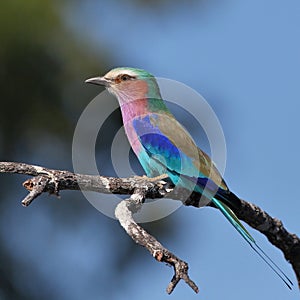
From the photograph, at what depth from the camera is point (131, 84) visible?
13.3ft

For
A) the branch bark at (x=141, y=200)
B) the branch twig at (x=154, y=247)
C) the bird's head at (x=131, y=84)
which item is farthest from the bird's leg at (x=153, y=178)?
the bird's head at (x=131, y=84)

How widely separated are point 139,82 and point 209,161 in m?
0.54

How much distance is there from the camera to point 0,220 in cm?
990

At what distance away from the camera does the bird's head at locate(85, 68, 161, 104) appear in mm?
4055

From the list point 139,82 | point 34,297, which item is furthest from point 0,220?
point 139,82

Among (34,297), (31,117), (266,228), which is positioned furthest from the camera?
(31,117)

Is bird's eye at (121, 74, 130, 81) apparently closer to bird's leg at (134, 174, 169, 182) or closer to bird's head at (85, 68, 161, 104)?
bird's head at (85, 68, 161, 104)

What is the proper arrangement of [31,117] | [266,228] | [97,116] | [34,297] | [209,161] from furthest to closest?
[31,117]
[34,297]
[97,116]
[209,161]
[266,228]

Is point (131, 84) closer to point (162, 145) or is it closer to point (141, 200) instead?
point (162, 145)

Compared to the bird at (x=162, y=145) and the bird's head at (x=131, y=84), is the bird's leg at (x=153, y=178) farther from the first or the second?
the bird's head at (x=131, y=84)

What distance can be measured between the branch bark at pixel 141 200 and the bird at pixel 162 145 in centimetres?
5

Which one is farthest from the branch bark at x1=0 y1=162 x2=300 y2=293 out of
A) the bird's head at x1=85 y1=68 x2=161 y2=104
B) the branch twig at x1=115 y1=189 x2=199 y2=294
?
the bird's head at x1=85 y1=68 x2=161 y2=104

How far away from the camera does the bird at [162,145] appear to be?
11.5 ft

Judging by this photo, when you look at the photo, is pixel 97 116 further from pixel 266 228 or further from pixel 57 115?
pixel 57 115
